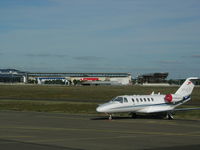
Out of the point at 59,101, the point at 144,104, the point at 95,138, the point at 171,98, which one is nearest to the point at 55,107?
the point at 59,101

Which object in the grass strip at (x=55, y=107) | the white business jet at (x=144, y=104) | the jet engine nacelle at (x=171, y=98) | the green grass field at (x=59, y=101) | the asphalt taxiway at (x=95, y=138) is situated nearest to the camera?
the asphalt taxiway at (x=95, y=138)

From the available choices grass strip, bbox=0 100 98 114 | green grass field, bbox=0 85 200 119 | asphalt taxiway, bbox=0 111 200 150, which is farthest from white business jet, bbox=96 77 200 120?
grass strip, bbox=0 100 98 114

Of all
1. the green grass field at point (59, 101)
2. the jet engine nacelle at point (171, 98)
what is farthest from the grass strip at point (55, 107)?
the jet engine nacelle at point (171, 98)

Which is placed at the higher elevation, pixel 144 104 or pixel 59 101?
pixel 144 104

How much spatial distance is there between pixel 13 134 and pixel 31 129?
120 inches

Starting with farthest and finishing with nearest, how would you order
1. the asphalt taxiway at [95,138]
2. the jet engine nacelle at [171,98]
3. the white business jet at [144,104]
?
the jet engine nacelle at [171,98] < the white business jet at [144,104] < the asphalt taxiway at [95,138]

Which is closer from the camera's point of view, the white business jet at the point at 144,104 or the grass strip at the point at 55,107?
the white business jet at the point at 144,104

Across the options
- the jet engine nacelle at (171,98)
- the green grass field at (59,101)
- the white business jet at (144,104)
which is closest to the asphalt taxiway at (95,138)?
the white business jet at (144,104)

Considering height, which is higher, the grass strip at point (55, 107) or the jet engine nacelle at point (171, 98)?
the jet engine nacelle at point (171, 98)

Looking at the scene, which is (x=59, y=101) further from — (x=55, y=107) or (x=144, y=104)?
(x=144, y=104)

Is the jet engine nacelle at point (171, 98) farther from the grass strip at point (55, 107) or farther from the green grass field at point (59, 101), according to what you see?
the grass strip at point (55, 107)

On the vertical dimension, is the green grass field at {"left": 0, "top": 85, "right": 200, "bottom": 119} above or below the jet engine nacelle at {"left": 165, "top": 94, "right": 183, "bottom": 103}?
below

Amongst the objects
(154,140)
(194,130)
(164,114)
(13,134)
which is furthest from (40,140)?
(164,114)

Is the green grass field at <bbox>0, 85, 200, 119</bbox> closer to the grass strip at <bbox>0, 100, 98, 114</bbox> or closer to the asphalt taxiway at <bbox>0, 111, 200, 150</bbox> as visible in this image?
the grass strip at <bbox>0, 100, 98, 114</bbox>
